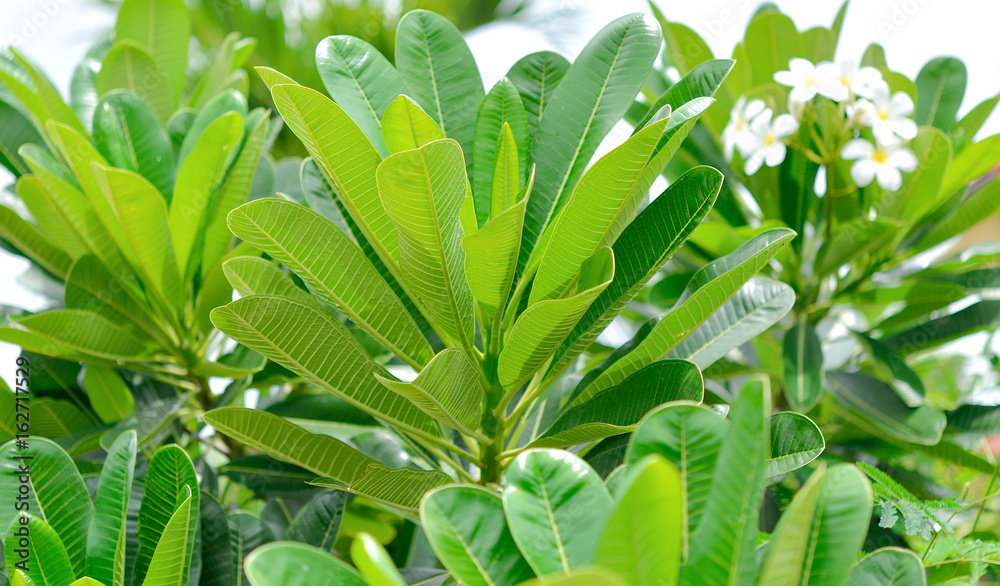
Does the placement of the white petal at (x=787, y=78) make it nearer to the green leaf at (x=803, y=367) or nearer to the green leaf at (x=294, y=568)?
the green leaf at (x=803, y=367)

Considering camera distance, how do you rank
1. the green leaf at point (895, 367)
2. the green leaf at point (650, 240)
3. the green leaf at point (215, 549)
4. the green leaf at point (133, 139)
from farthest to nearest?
the green leaf at point (895, 367), the green leaf at point (133, 139), the green leaf at point (215, 549), the green leaf at point (650, 240)

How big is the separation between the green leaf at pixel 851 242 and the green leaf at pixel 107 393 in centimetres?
116

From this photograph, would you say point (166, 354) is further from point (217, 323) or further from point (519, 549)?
point (519, 549)

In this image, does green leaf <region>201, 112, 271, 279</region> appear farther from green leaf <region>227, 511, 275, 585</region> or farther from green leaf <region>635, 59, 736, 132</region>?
green leaf <region>635, 59, 736, 132</region>

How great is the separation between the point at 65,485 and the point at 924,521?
2.84 ft

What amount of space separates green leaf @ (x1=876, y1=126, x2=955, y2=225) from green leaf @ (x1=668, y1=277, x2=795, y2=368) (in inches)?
16.8

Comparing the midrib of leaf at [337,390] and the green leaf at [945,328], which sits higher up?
the midrib of leaf at [337,390]

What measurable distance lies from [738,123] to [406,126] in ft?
2.73

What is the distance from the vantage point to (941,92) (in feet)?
4.38

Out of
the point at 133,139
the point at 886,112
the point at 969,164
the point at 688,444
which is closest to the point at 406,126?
the point at 688,444

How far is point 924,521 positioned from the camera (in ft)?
2.25

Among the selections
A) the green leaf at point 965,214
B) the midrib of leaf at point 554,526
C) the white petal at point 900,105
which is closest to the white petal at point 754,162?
the white petal at point 900,105

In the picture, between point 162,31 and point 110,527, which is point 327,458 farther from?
point 162,31

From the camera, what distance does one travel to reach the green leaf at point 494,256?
57cm
